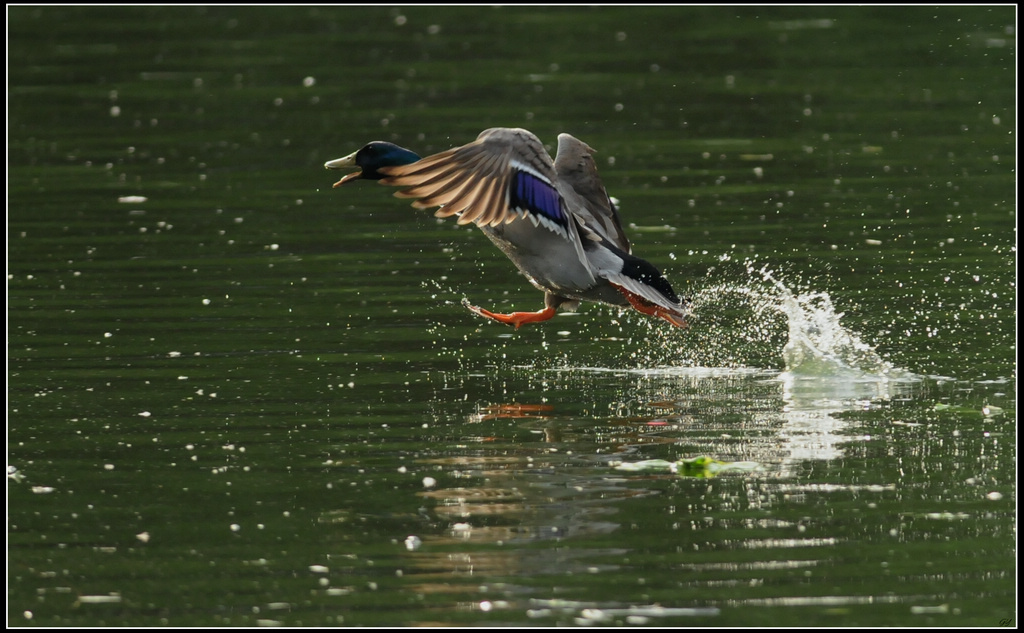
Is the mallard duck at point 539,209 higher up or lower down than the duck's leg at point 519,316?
higher up

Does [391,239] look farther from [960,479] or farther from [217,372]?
[960,479]

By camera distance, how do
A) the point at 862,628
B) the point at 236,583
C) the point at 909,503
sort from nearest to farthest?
the point at 862,628
the point at 236,583
the point at 909,503

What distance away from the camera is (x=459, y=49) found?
77.6 ft

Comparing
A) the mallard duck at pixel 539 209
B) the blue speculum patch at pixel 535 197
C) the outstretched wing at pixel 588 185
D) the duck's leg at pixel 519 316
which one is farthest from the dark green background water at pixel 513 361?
the blue speculum patch at pixel 535 197

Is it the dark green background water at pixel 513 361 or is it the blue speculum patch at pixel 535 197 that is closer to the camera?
the dark green background water at pixel 513 361

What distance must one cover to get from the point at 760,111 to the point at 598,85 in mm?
2450

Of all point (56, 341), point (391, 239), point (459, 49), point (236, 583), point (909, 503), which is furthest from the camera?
point (459, 49)

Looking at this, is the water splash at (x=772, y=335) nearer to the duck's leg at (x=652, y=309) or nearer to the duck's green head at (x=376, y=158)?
the duck's leg at (x=652, y=309)

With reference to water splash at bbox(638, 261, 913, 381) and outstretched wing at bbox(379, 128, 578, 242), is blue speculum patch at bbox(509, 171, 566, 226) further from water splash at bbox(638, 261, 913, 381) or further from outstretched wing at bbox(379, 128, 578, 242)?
water splash at bbox(638, 261, 913, 381)

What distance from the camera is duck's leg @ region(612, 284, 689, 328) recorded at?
1022 cm

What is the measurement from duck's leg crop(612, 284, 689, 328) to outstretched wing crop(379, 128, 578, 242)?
64cm

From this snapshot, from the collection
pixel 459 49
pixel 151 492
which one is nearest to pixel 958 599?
pixel 151 492

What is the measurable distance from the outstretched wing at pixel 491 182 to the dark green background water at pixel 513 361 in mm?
1063

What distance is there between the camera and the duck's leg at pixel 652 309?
10219mm
